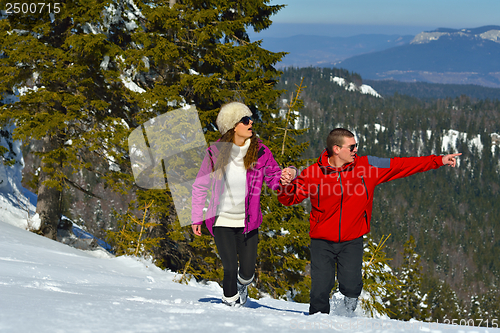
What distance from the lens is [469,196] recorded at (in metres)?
159

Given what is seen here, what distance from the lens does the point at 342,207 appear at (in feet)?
11.1

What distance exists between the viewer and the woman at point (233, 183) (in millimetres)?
3505

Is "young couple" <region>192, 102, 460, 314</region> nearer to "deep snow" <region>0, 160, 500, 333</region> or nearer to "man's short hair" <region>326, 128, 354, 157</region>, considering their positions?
"man's short hair" <region>326, 128, 354, 157</region>

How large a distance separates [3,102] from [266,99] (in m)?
6.49

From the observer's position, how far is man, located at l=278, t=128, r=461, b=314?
3.37m

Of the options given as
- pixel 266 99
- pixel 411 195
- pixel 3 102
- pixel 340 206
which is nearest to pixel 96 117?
pixel 3 102

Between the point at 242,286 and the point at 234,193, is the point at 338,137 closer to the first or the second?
the point at 234,193

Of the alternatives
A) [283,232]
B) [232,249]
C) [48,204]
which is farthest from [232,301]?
[48,204]

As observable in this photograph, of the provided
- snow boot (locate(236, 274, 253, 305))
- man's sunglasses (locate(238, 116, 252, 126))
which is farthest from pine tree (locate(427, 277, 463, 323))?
man's sunglasses (locate(238, 116, 252, 126))

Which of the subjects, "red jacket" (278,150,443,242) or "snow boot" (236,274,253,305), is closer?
"red jacket" (278,150,443,242)

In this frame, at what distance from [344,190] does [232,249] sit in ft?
3.93

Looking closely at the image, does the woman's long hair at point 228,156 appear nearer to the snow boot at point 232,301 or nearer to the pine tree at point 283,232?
the snow boot at point 232,301

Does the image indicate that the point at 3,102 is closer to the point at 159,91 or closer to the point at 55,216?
the point at 55,216

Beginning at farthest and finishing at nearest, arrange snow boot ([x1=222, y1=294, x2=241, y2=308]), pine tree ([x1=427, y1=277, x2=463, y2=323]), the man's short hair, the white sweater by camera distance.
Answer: pine tree ([x1=427, y1=277, x2=463, y2=323])
snow boot ([x1=222, y1=294, x2=241, y2=308])
the white sweater
the man's short hair
